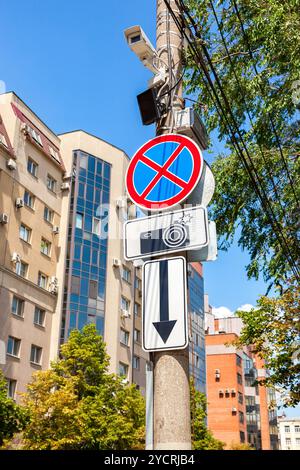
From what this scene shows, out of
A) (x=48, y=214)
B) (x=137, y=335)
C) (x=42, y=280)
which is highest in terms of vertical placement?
(x=48, y=214)

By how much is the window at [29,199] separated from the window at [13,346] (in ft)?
27.9

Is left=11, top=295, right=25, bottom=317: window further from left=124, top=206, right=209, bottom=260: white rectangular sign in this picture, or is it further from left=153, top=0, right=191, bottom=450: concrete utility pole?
left=153, top=0, right=191, bottom=450: concrete utility pole

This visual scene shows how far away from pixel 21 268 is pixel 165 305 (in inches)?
1172

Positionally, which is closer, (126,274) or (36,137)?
(36,137)

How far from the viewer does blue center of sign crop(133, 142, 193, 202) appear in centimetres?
398

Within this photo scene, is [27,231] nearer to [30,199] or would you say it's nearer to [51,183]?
[30,199]

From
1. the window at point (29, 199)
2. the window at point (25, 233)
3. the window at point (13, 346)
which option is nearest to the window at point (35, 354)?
the window at point (13, 346)

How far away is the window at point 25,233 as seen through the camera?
107ft

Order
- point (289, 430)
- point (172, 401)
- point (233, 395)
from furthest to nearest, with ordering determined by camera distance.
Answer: point (289, 430)
point (233, 395)
point (172, 401)

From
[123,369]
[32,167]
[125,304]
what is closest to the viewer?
[32,167]

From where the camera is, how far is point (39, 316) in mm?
33594

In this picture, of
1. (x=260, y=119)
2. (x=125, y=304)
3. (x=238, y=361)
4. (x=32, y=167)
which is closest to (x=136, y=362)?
(x=125, y=304)

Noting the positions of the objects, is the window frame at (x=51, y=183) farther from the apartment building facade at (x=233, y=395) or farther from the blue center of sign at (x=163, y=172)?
the apartment building facade at (x=233, y=395)

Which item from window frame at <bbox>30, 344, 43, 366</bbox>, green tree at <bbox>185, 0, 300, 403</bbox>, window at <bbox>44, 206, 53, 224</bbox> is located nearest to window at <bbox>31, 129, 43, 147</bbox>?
window at <bbox>44, 206, 53, 224</bbox>
